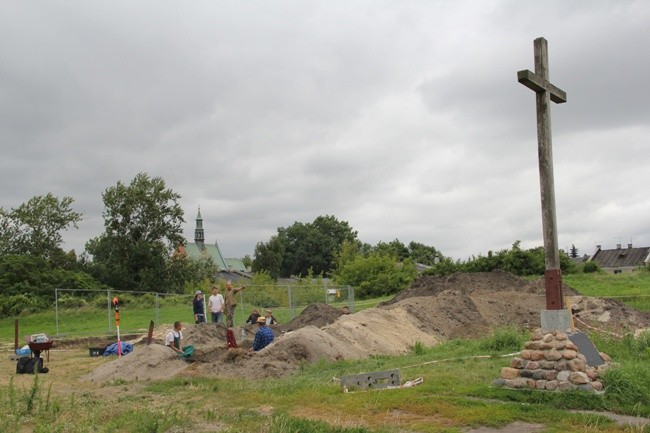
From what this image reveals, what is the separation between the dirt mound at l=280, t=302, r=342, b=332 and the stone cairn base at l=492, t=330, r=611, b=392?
15.9 m

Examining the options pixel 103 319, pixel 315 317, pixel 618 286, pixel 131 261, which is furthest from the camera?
pixel 131 261

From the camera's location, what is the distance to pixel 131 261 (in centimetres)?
5822

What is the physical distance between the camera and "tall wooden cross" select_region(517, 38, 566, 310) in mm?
10172

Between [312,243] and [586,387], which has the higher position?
[312,243]

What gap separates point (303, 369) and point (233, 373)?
1.47m

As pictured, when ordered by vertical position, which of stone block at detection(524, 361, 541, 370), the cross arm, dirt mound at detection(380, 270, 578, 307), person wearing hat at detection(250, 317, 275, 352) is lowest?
person wearing hat at detection(250, 317, 275, 352)

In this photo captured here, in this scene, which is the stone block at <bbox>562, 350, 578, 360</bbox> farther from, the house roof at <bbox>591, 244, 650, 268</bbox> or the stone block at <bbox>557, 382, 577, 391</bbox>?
the house roof at <bbox>591, 244, 650, 268</bbox>

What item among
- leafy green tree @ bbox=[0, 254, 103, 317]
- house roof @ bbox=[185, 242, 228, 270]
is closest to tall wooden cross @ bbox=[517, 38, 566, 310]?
leafy green tree @ bbox=[0, 254, 103, 317]

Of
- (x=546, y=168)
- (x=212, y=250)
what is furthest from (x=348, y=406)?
(x=212, y=250)

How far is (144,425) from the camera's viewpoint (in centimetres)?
794

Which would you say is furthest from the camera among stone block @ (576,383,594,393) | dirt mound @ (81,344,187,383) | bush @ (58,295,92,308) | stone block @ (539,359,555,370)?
bush @ (58,295,92,308)

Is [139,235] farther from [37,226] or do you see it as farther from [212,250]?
[212,250]

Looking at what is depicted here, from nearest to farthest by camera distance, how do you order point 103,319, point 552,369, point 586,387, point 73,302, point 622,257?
point 586,387 < point 552,369 < point 103,319 < point 73,302 < point 622,257

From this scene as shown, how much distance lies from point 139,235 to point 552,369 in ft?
176
